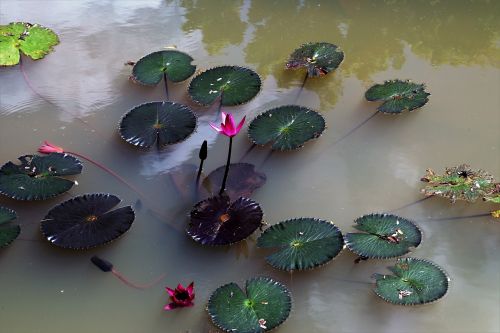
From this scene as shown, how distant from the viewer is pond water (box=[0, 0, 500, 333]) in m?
2.29

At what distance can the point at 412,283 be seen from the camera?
7.27ft

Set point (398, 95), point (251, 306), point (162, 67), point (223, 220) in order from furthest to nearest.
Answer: point (162, 67)
point (398, 95)
point (223, 220)
point (251, 306)

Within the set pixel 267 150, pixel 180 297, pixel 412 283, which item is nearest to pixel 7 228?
pixel 180 297

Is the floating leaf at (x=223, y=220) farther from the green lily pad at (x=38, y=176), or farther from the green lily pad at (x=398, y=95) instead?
the green lily pad at (x=398, y=95)

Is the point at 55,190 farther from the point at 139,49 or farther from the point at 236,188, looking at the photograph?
the point at 139,49

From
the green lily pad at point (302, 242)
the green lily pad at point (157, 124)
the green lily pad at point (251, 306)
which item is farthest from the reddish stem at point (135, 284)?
the green lily pad at point (157, 124)

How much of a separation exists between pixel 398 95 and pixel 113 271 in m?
1.82

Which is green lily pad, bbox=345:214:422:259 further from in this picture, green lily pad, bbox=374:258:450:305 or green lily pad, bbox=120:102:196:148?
green lily pad, bbox=120:102:196:148

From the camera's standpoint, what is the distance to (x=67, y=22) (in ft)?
13.0

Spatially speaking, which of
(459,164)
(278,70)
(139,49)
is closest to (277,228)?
(459,164)

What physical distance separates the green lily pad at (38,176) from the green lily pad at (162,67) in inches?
30.6

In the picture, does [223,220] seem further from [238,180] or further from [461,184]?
[461,184]

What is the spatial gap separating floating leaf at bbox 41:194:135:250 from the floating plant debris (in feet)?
0.23

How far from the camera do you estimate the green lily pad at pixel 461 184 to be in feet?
8.43
